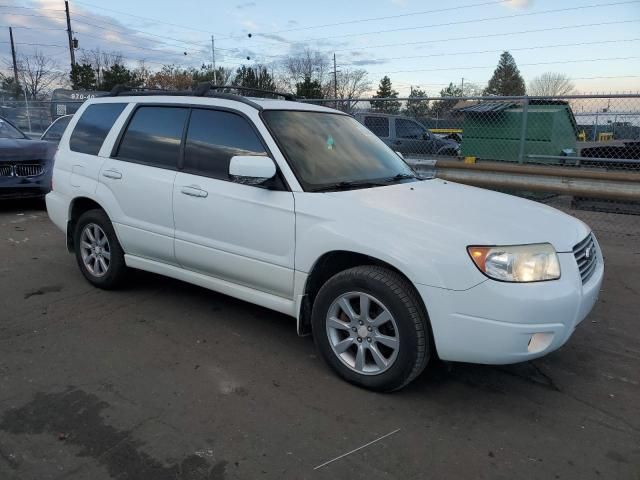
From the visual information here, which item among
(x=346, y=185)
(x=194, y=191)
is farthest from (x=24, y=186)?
(x=346, y=185)

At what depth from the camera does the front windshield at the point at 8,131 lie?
922 centimetres

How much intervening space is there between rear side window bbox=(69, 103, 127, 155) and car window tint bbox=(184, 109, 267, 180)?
1094 mm

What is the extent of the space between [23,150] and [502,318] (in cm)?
826

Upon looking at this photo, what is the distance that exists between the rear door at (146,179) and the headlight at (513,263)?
242 centimetres

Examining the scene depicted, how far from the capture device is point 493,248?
291 centimetres

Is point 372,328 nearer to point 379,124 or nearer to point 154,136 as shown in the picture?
point 154,136

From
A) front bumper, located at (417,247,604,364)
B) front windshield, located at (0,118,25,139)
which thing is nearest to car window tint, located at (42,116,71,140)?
front windshield, located at (0,118,25,139)

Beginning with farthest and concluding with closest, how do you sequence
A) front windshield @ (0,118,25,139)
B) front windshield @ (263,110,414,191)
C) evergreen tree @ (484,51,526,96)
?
evergreen tree @ (484,51,526,96) → front windshield @ (0,118,25,139) → front windshield @ (263,110,414,191)

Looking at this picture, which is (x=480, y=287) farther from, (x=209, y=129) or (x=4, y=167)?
(x=4, y=167)

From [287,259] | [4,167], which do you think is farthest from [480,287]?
[4,167]

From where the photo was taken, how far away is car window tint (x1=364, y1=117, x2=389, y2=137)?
11.7 meters

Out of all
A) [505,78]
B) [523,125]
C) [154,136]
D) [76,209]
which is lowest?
[76,209]

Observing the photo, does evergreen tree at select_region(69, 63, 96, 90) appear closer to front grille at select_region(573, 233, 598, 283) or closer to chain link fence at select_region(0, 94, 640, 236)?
chain link fence at select_region(0, 94, 640, 236)

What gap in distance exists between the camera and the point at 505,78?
87375mm
